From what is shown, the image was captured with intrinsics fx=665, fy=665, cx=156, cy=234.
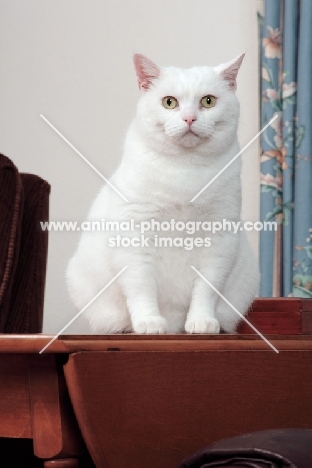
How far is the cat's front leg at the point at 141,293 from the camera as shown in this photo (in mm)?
822

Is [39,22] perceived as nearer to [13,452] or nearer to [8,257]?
[8,257]

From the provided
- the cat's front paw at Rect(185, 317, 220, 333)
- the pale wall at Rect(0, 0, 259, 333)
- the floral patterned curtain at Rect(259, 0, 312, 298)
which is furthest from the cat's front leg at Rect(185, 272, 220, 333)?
the pale wall at Rect(0, 0, 259, 333)

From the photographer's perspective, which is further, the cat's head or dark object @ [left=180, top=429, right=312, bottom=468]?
the cat's head

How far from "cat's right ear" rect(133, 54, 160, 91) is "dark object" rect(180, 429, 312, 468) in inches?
20.1

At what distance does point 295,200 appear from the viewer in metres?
2.05

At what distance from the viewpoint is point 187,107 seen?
34.2 inches

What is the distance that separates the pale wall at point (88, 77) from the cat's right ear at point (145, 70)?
1278 mm

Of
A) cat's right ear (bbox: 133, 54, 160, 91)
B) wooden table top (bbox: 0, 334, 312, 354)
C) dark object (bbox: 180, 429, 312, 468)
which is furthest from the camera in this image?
cat's right ear (bbox: 133, 54, 160, 91)

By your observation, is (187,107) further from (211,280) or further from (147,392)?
(147,392)

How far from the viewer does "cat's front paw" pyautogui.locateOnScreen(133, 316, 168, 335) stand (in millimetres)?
802

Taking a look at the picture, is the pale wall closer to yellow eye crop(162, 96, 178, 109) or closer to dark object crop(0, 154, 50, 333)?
dark object crop(0, 154, 50, 333)

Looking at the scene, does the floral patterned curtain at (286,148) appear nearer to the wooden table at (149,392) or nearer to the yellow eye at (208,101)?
the yellow eye at (208,101)

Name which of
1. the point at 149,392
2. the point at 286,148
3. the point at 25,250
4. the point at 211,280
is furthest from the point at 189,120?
the point at 286,148

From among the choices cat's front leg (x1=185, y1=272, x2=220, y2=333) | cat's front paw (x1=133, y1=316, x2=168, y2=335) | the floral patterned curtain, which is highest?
the floral patterned curtain
